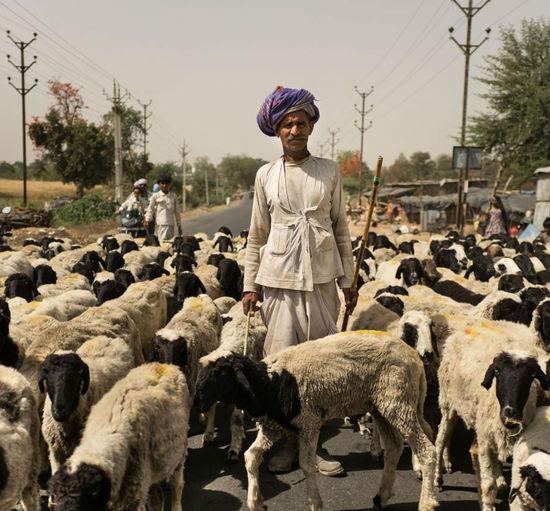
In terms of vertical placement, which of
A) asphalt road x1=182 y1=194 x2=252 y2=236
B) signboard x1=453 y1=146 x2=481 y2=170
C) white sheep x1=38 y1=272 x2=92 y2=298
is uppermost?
signboard x1=453 y1=146 x2=481 y2=170

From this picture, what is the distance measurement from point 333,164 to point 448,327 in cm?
218

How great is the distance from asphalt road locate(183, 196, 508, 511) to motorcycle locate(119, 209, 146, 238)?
10.1 meters

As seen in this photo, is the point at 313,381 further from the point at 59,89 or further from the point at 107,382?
the point at 59,89

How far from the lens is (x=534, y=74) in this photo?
32.0 metres

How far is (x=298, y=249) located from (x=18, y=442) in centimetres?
238

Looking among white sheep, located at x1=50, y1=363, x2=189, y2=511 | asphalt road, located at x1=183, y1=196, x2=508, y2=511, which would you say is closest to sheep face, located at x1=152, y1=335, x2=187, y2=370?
white sheep, located at x1=50, y1=363, x2=189, y2=511

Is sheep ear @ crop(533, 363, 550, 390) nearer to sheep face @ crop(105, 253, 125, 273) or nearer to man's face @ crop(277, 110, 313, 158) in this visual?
man's face @ crop(277, 110, 313, 158)

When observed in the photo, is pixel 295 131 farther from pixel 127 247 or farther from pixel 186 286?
pixel 127 247

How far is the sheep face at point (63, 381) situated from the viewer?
392cm

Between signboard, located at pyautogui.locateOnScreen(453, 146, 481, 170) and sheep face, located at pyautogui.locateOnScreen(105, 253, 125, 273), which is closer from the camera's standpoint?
sheep face, located at pyautogui.locateOnScreen(105, 253, 125, 273)

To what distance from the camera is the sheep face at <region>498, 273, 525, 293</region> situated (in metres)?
7.78

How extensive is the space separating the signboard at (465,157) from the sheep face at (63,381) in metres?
22.3

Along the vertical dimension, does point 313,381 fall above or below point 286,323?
below

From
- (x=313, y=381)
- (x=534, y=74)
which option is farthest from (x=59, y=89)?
(x=313, y=381)
